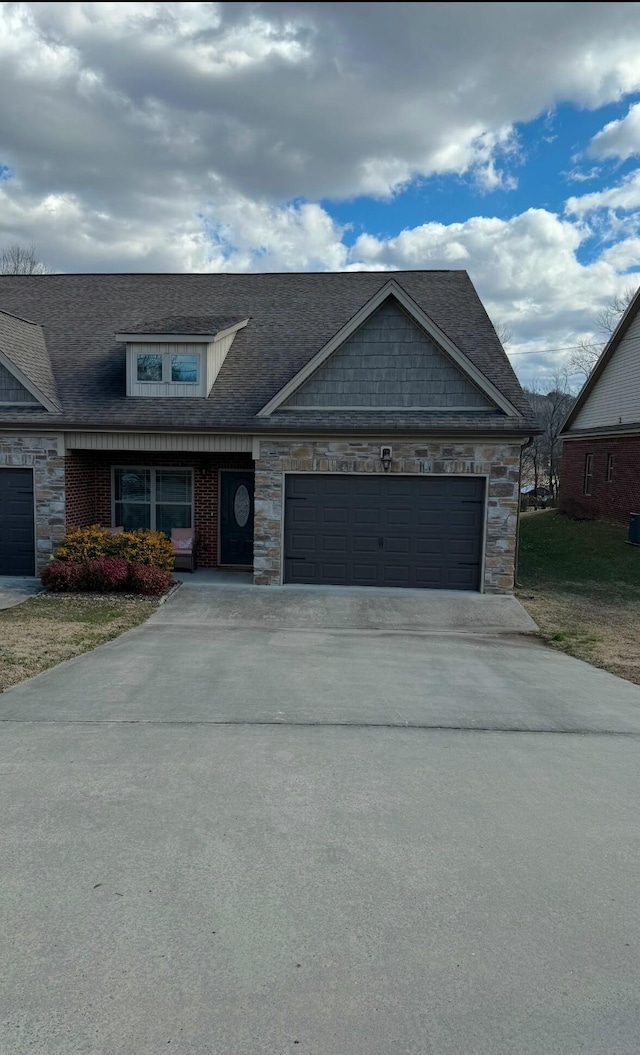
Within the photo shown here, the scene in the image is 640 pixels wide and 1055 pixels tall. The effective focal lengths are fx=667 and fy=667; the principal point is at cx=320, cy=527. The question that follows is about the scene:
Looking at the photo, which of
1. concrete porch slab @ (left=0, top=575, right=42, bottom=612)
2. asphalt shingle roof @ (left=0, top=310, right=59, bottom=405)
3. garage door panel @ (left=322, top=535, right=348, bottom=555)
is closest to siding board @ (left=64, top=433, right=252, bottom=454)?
asphalt shingle roof @ (left=0, top=310, right=59, bottom=405)

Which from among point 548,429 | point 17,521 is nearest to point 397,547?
point 17,521

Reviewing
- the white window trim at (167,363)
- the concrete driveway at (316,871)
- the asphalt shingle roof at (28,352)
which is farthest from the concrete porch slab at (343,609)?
the asphalt shingle roof at (28,352)

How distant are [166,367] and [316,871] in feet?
40.6

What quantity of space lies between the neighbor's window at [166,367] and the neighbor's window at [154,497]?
7.22 feet

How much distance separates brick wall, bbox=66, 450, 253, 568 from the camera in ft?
50.6

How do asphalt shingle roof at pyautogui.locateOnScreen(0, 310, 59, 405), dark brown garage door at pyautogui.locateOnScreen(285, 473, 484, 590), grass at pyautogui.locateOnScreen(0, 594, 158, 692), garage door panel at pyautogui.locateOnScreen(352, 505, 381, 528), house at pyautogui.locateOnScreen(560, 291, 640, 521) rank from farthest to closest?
house at pyautogui.locateOnScreen(560, 291, 640, 521) < asphalt shingle roof at pyautogui.locateOnScreen(0, 310, 59, 405) < garage door panel at pyautogui.locateOnScreen(352, 505, 381, 528) < dark brown garage door at pyautogui.locateOnScreen(285, 473, 484, 590) < grass at pyautogui.locateOnScreen(0, 594, 158, 692)

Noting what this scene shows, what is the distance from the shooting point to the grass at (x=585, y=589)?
1016cm

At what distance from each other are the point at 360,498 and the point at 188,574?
4.23m

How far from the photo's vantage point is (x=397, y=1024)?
2793 mm

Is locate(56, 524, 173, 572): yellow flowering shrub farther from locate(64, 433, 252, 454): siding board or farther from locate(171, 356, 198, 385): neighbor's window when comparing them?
locate(171, 356, 198, 385): neighbor's window

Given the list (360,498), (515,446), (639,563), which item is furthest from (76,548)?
(639,563)

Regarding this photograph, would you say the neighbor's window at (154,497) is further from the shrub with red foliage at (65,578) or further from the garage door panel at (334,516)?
the garage door panel at (334,516)

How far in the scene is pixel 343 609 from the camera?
12070 millimetres

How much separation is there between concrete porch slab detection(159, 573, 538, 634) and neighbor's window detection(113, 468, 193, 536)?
256 centimetres
